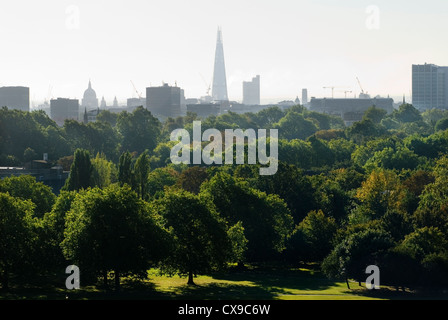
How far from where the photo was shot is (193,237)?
67.9 meters

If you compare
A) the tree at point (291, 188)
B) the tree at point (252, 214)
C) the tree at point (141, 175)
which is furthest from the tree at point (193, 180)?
the tree at point (252, 214)

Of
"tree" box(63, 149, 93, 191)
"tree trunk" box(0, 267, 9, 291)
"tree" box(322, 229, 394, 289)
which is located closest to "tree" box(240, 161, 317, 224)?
"tree" box(63, 149, 93, 191)

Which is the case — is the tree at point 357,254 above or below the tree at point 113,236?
below

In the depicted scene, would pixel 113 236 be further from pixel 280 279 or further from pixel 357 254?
pixel 357 254

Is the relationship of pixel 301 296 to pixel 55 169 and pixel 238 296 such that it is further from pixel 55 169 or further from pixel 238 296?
pixel 55 169

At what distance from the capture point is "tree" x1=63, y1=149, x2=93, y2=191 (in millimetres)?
101562

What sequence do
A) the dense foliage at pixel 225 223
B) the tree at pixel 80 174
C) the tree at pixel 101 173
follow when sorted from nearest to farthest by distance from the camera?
the dense foliage at pixel 225 223, the tree at pixel 80 174, the tree at pixel 101 173

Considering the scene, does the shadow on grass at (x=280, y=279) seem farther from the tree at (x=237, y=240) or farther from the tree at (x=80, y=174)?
the tree at (x=80, y=174)

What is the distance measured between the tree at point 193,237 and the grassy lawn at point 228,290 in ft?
4.92

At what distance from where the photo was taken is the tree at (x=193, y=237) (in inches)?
2633

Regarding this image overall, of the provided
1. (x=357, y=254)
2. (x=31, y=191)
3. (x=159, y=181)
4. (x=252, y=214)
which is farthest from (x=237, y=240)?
(x=159, y=181)

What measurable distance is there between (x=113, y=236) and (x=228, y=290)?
29.8ft

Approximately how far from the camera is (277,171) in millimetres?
96125
